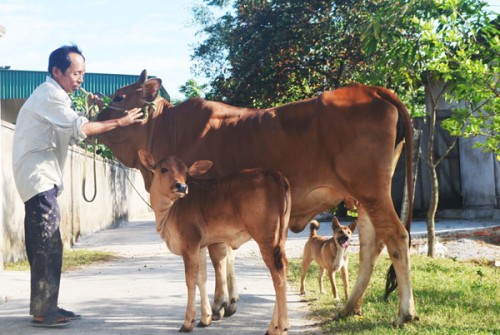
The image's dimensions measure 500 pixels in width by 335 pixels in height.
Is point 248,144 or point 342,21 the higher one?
point 342,21

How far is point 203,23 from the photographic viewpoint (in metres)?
31.4

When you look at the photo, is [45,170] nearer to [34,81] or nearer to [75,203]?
[75,203]

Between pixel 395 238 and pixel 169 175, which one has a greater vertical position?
pixel 169 175

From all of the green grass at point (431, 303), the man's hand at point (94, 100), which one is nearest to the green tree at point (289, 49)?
the green grass at point (431, 303)

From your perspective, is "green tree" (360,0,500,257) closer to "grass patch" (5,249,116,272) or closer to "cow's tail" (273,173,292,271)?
"cow's tail" (273,173,292,271)

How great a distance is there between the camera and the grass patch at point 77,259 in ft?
39.1

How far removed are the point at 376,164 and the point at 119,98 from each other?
103 inches

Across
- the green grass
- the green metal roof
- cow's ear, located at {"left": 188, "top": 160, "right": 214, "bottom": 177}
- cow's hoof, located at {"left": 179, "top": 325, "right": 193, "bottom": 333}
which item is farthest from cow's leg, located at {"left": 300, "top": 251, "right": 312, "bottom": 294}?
the green metal roof

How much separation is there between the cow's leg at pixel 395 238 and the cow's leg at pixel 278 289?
38.0 inches

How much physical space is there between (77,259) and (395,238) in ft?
26.5

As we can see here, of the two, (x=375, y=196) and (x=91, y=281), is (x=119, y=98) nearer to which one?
(x=375, y=196)

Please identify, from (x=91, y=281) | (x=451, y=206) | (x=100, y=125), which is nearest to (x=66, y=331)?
(x=100, y=125)

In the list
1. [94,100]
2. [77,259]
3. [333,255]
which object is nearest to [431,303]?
[333,255]

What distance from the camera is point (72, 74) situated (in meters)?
6.94
